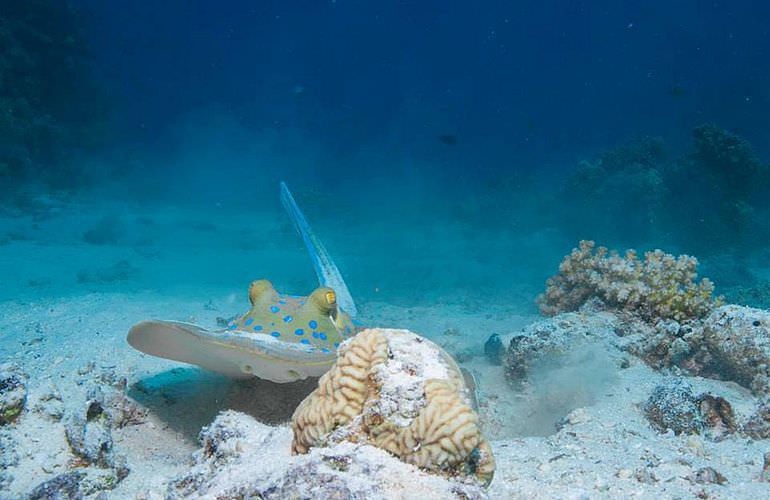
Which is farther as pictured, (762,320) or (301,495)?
(762,320)

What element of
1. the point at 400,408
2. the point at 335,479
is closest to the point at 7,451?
the point at 335,479

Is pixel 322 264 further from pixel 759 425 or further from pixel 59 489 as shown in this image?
pixel 759 425

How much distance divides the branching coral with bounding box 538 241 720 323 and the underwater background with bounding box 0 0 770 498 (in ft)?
0.98

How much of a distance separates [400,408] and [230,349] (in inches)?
48.3

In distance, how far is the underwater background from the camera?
687 cm

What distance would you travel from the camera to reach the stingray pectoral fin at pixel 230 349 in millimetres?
2631

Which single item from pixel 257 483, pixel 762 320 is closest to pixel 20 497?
pixel 257 483

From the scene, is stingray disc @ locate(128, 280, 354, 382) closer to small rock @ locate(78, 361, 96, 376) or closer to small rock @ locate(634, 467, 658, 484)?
small rock @ locate(78, 361, 96, 376)

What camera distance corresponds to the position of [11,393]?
2.85 meters

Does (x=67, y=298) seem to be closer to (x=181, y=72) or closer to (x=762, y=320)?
(x=762, y=320)

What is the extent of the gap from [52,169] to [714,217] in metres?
31.4

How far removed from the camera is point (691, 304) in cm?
566

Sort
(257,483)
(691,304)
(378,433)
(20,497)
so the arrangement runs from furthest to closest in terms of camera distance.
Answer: (691,304), (20,497), (378,433), (257,483)

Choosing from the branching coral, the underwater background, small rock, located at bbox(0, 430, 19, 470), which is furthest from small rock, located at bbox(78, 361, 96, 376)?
the branching coral
